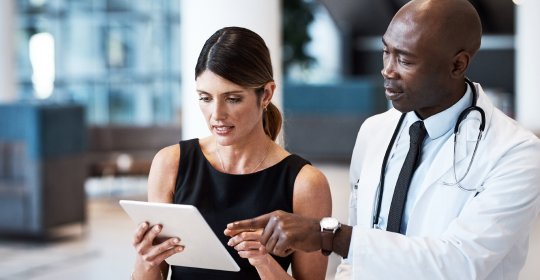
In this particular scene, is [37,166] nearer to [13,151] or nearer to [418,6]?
[13,151]

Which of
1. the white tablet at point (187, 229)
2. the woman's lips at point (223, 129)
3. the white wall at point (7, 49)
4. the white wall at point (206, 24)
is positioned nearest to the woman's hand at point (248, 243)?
the white tablet at point (187, 229)

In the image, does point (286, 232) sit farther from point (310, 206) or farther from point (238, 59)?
point (238, 59)

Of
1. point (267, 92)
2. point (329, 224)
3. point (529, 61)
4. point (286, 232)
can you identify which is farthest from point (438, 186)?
point (529, 61)

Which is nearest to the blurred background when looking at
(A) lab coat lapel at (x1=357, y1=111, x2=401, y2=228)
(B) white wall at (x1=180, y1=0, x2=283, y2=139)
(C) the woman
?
(B) white wall at (x1=180, y1=0, x2=283, y2=139)

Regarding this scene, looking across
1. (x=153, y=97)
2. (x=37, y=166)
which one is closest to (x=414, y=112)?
(x=37, y=166)

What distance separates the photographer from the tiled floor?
4.80 meters

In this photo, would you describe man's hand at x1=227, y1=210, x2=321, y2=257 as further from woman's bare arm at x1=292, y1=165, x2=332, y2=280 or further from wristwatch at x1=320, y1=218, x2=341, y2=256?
woman's bare arm at x1=292, y1=165, x2=332, y2=280

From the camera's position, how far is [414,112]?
190 cm

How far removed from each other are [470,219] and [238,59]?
841 mm

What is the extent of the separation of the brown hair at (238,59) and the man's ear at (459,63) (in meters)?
0.60

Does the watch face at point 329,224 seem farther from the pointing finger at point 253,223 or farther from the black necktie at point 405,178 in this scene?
the black necktie at point 405,178

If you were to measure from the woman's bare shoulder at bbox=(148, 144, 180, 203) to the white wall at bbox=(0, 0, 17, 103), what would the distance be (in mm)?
7090

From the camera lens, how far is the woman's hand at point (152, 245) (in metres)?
1.70

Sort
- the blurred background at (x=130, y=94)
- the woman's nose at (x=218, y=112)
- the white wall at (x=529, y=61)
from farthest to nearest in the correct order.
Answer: the white wall at (x=529, y=61)
the blurred background at (x=130, y=94)
the woman's nose at (x=218, y=112)
